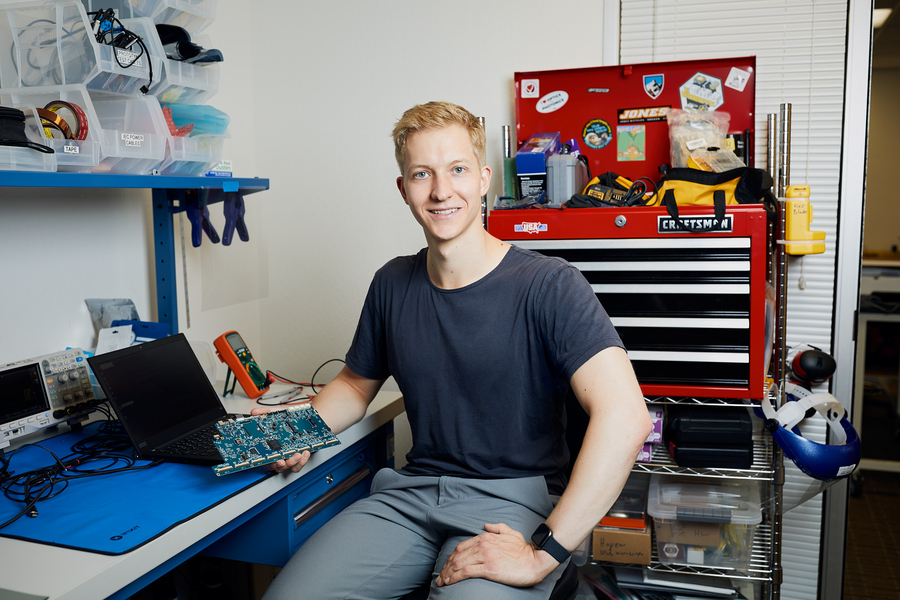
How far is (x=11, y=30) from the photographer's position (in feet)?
4.63

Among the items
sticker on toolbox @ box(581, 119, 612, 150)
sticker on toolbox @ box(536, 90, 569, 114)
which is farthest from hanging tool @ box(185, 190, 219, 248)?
sticker on toolbox @ box(581, 119, 612, 150)

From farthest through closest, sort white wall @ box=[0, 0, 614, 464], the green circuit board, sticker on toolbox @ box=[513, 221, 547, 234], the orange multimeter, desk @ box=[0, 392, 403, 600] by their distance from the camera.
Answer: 1. white wall @ box=[0, 0, 614, 464]
2. the orange multimeter
3. sticker on toolbox @ box=[513, 221, 547, 234]
4. the green circuit board
5. desk @ box=[0, 392, 403, 600]

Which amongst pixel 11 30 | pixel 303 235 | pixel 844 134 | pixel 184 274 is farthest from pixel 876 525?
pixel 11 30

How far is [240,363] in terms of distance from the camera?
196cm

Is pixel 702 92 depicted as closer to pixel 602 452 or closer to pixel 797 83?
pixel 797 83

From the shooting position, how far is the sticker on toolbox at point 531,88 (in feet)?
7.31

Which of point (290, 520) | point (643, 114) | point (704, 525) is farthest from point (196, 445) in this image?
point (643, 114)

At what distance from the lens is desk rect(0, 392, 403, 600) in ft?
3.23

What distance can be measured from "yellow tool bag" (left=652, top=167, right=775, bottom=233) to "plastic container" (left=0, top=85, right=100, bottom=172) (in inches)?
54.6

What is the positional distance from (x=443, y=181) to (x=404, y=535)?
29.9 inches

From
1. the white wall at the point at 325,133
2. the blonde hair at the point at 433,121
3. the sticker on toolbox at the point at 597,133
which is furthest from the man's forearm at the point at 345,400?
the sticker on toolbox at the point at 597,133

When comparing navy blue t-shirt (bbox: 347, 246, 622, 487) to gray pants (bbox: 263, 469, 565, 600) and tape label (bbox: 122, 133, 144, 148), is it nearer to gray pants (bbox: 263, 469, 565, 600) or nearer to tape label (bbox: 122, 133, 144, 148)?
gray pants (bbox: 263, 469, 565, 600)

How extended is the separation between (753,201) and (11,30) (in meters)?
1.81

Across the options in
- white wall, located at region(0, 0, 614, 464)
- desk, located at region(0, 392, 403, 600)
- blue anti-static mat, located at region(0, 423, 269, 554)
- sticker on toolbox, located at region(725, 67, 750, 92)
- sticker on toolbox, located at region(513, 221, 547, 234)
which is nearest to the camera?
desk, located at region(0, 392, 403, 600)
